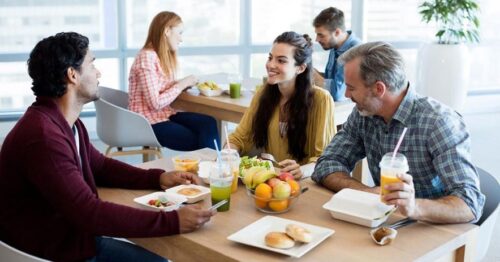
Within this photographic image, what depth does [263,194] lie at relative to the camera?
2.00 meters

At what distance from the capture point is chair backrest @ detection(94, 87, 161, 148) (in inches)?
154

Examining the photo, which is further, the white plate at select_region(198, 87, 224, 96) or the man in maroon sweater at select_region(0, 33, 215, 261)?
the white plate at select_region(198, 87, 224, 96)

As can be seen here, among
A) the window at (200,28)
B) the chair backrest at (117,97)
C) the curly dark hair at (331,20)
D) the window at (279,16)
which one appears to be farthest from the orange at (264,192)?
the window at (279,16)

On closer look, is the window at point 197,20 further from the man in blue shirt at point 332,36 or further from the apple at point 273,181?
the apple at point 273,181

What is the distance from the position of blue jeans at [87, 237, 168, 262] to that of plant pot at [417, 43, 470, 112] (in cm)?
476

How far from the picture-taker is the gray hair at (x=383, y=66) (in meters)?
2.19

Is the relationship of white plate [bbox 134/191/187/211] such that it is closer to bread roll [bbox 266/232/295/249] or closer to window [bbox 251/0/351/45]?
bread roll [bbox 266/232/295/249]

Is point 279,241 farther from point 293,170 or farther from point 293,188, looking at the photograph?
point 293,170

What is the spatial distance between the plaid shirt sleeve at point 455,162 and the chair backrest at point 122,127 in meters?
2.14

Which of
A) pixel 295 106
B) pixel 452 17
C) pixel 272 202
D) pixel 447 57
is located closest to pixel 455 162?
pixel 272 202

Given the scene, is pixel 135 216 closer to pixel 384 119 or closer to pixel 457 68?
pixel 384 119

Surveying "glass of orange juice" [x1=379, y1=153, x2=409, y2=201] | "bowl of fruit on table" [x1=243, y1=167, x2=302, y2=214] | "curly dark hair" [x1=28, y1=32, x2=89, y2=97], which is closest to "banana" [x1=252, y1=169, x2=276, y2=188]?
"bowl of fruit on table" [x1=243, y1=167, x2=302, y2=214]

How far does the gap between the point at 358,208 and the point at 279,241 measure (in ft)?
1.11

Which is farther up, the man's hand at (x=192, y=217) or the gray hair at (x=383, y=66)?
the gray hair at (x=383, y=66)
